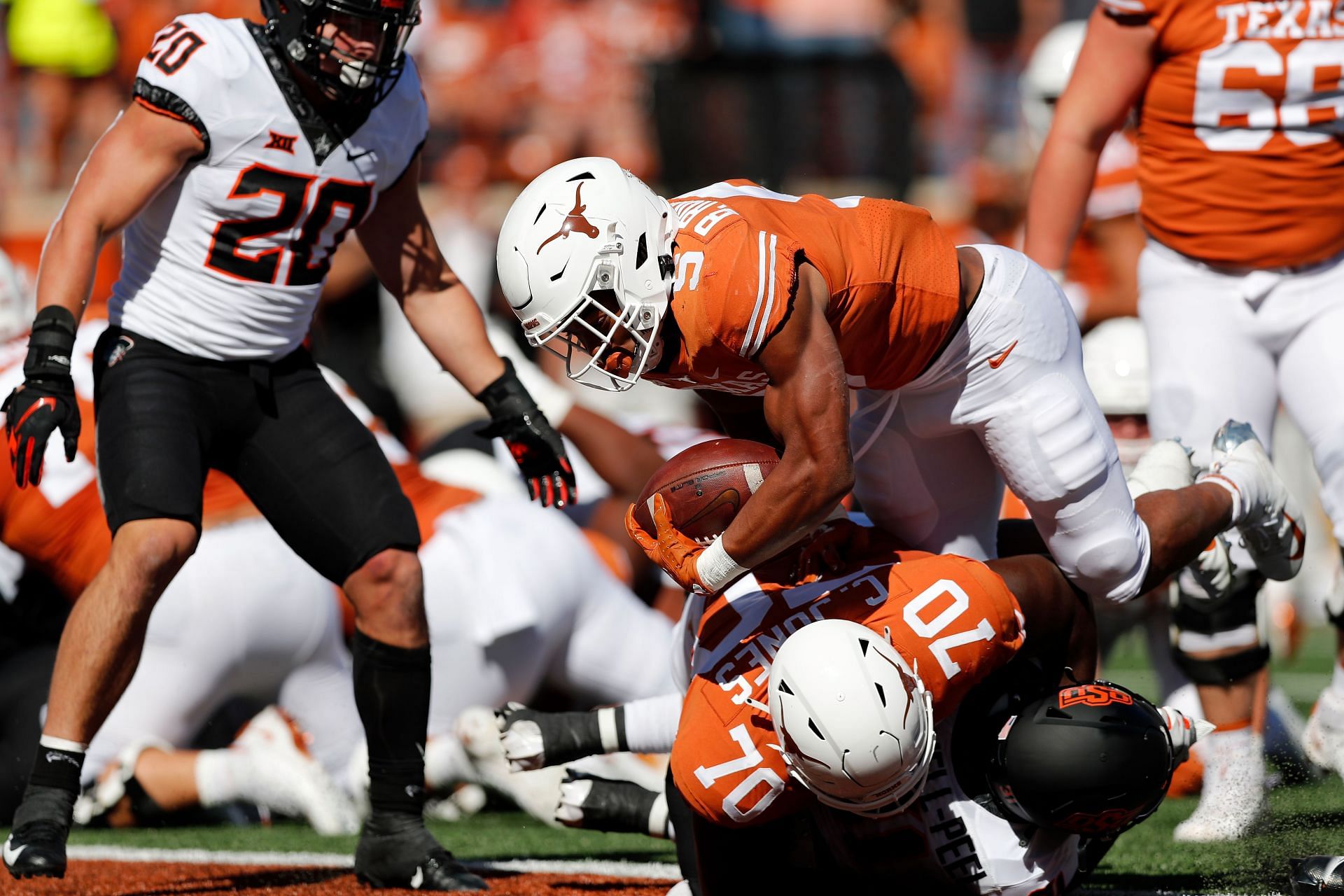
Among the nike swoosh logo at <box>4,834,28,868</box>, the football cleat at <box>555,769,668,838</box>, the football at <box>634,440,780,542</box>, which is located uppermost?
the football at <box>634,440,780,542</box>

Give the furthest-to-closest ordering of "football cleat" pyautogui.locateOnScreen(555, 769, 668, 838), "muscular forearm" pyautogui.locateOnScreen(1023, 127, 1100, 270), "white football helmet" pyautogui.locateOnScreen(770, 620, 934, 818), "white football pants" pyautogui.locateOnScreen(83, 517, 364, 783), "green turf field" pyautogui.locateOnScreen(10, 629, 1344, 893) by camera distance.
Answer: "white football pants" pyautogui.locateOnScreen(83, 517, 364, 783) < "muscular forearm" pyautogui.locateOnScreen(1023, 127, 1100, 270) < "football cleat" pyautogui.locateOnScreen(555, 769, 668, 838) < "green turf field" pyautogui.locateOnScreen(10, 629, 1344, 893) < "white football helmet" pyautogui.locateOnScreen(770, 620, 934, 818)

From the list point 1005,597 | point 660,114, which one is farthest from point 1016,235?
point 1005,597

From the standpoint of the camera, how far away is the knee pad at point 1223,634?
475 centimetres

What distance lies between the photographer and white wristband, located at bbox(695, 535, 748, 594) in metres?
3.28

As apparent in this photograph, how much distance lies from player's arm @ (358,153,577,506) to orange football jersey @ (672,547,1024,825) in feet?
3.21

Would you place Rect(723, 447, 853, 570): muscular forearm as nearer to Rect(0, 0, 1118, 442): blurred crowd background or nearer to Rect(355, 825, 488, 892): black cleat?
Rect(355, 825, 488, 892): black cleat

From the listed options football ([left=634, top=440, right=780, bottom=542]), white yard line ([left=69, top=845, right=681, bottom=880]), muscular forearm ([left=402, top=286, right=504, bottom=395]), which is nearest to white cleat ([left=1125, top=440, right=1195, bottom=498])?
football ([left=634, top=440, right=780, bottom=542])

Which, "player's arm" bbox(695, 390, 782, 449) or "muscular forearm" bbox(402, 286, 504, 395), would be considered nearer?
"player's arm" bbox(695, 390, 782, 449)

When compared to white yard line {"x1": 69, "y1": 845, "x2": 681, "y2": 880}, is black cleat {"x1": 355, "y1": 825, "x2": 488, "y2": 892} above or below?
above

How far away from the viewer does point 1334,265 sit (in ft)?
14.9

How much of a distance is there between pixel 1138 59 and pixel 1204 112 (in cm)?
22

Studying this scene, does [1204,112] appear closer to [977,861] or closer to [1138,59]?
[1138,59]

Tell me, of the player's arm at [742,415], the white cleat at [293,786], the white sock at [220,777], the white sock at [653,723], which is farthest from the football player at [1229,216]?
the white sock at [220,777]

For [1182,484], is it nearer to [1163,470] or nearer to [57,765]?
[1163,470]
